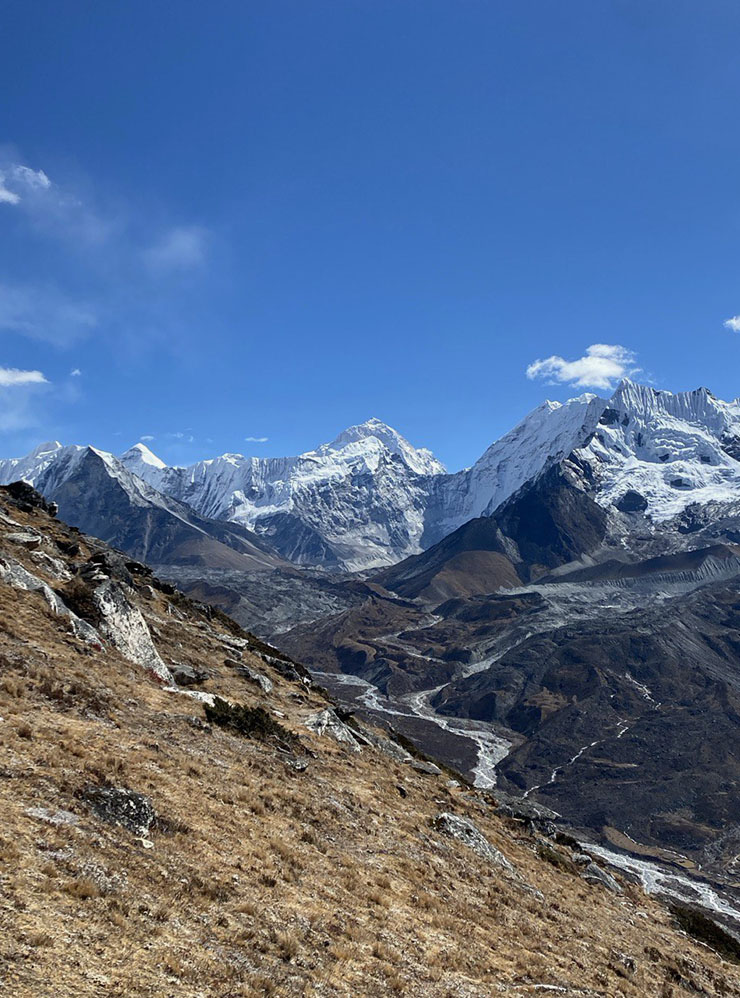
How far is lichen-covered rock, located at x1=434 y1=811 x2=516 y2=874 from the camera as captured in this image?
2697 cm

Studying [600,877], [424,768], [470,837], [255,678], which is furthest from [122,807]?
[600,877]

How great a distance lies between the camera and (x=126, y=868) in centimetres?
1372

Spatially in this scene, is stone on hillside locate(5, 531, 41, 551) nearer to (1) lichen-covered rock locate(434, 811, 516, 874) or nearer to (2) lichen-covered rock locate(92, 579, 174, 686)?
(2) lichen-covered rock locate(92, 579, 174, 686)

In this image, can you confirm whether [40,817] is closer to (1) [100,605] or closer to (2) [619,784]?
(1) [100,605]

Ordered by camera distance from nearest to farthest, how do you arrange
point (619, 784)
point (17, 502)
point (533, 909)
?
point (533, 909) → point (17, 502) → point (619, 784)

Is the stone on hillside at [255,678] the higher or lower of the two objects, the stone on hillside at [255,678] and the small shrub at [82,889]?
the higher

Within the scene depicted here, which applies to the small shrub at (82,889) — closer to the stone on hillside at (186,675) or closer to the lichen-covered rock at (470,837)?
the lichen-covered rock at (470,837)

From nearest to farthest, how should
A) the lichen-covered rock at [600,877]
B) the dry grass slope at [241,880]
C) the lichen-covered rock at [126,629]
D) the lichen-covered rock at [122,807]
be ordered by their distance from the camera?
the dry grass slope at [241,880], the lichen-covered rock at [122,807], the lichen-covered rock at [126,629], the lichen-covered rock at [600,877]

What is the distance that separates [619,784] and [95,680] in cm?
16733

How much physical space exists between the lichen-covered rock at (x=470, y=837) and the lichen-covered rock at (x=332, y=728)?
7.33 m

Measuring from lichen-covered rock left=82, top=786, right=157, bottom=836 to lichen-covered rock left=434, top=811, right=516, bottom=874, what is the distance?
14981 millimetres

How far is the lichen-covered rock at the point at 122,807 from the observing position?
15500 mm

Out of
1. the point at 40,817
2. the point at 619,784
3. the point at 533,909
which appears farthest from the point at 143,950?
the point at 619,784

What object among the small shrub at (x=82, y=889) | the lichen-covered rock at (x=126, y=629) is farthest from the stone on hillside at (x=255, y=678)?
the small shrub at (x=82, y=889)
